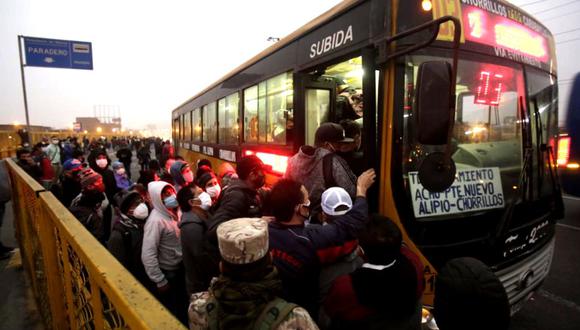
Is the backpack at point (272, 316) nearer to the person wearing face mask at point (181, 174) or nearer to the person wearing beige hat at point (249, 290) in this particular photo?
the person wearing beige hat at point (249, 290)

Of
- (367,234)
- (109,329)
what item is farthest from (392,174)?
(109,329)

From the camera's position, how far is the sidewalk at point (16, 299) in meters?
3.59

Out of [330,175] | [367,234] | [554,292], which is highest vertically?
[330,175]

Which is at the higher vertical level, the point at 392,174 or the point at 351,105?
the point at 351,105

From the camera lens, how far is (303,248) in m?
1.96

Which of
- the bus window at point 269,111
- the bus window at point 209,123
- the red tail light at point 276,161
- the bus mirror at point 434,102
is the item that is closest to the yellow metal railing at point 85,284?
the bus mirror at point 434,102

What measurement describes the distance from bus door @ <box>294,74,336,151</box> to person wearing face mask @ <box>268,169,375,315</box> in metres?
1.57

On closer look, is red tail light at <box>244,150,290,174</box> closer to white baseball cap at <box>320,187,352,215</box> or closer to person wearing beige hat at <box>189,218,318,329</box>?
white baseball cap at <box>320,187,352,215</box>

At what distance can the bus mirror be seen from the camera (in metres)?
2.01

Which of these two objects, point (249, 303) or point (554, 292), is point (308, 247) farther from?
point (554, 292)

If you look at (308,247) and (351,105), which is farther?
(351,105)

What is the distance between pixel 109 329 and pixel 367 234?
51.5 inches

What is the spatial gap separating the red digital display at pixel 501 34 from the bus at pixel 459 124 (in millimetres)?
10

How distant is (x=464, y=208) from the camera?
8.18 ft
